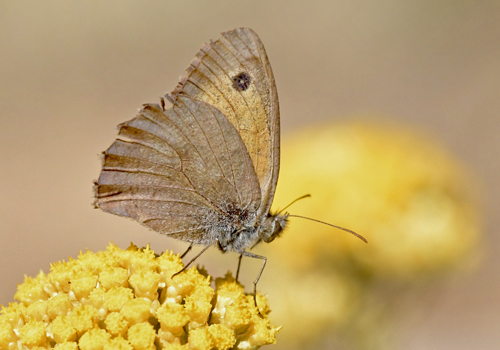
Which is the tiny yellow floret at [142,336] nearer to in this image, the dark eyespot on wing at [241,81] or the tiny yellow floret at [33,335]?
the tiny yellow floret at [33,335]

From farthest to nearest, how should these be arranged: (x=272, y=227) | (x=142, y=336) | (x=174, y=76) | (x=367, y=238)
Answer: (x=174, y=76)
(x=367, y=238)
(x=272, y=227)
(x=142, y=336)

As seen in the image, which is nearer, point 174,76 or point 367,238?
point 367,238

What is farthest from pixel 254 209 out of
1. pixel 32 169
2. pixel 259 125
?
pixel 32 169

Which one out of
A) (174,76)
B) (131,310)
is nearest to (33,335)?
(131,310)

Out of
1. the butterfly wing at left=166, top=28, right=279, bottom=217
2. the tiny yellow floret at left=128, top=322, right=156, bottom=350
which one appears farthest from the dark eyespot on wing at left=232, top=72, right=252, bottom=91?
the tiny yellow floret at left=128, top=322, right=156, bottom=350

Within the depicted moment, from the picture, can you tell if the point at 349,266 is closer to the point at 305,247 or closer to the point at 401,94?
the point at 305,247

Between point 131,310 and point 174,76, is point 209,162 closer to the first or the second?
point 131,310

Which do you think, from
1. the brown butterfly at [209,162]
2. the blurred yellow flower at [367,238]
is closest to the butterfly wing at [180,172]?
the brown butterfly at [209,162]

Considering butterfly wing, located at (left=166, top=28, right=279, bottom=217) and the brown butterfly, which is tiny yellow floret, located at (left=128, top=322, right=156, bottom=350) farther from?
butterfly wing, located at (left=166, top=28, right=279, bottom=217)

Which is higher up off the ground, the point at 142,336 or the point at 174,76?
the point at 174,76
